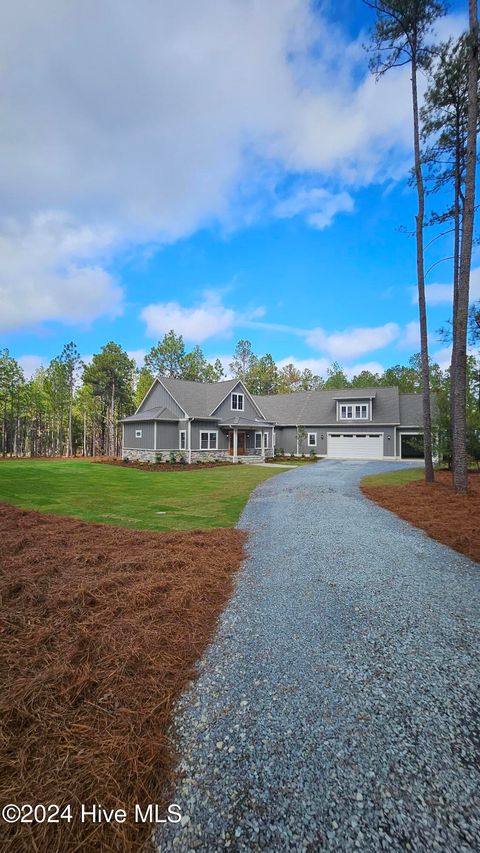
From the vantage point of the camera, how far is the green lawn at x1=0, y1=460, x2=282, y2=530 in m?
7.77

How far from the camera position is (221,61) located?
30.9 feet

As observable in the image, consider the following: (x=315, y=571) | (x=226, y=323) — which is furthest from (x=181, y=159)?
(x=226, y=323)

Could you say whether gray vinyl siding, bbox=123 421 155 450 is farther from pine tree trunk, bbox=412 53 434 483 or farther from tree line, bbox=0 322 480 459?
pine tree trunk, bbox=412 53 434 483

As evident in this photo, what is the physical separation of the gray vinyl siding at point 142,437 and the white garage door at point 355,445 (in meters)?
14.8

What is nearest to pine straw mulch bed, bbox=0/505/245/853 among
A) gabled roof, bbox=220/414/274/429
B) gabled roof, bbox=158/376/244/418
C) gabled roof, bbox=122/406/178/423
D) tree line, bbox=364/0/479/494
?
tree line, bbox=364/0/479/494

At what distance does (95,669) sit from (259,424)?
22665 mm

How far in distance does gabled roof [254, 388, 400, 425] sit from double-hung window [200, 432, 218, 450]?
8432mm

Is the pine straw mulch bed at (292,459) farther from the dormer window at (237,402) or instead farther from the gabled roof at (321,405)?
the dormer window at (237,402)

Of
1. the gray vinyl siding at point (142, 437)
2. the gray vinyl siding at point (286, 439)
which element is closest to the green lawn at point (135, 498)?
the gray vinyl siding at point (142, 437)

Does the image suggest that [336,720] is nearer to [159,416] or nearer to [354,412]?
[159,416]

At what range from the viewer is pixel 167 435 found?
2322 cm

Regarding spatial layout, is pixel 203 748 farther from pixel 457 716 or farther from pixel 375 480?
pixel 375 480

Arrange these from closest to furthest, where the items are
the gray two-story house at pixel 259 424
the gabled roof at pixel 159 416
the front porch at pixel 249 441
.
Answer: the gabled roof at pixel 159 416
the gray two-story house at pixel 259 424
the front porch at pixel 249 441

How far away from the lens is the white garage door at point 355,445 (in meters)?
27.3
